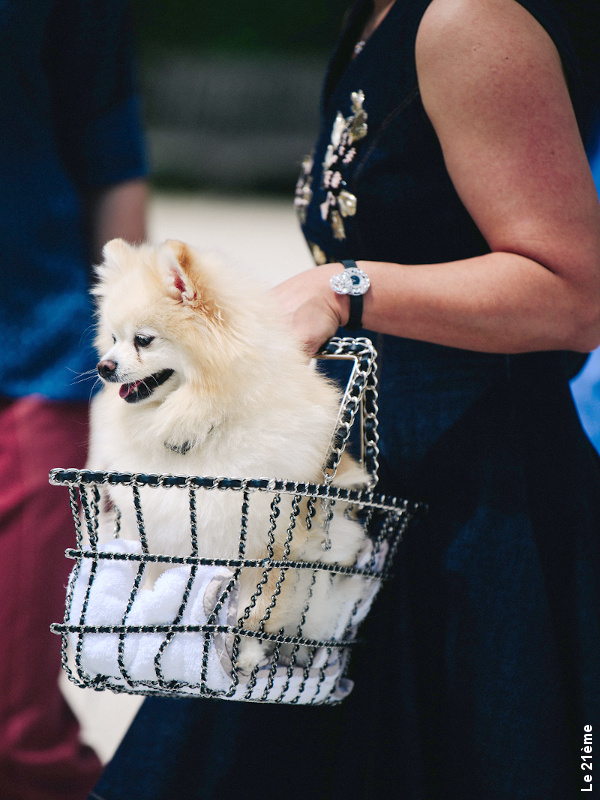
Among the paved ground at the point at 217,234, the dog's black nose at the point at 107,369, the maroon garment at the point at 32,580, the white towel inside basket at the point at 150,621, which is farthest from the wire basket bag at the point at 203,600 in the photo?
the paved ground at the point at 217,234

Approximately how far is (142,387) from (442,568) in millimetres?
366

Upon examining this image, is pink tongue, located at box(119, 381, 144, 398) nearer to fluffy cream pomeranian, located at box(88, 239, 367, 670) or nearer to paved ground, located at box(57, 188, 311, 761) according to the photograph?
fluffy cream pomeranian, located at box(88, 239, 367, 670)

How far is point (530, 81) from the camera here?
59 centimetres

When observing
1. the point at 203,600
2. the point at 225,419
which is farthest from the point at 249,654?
the point at 225,419

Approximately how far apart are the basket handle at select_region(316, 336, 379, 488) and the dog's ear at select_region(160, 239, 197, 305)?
5.4 inches

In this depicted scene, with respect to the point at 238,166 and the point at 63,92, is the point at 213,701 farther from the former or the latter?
the point at 238,166

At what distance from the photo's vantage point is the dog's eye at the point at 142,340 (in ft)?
2.07

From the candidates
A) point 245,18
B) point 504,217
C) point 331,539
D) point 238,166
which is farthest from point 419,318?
point 245,18

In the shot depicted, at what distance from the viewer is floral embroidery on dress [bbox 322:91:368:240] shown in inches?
28.3

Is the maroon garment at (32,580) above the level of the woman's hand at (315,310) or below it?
below

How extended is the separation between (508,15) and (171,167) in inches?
234

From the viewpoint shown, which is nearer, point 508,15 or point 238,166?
point 508,15

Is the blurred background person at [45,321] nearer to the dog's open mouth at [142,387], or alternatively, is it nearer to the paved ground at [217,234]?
the dog's open mouth at [142,387]

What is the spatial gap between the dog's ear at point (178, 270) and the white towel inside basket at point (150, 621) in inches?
9.5
